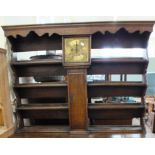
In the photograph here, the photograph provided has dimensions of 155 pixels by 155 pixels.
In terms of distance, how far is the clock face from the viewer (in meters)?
2.24

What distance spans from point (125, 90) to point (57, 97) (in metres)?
0.85

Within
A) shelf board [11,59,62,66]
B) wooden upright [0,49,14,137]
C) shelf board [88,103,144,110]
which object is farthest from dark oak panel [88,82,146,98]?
wooden upright [0,49,14,137]

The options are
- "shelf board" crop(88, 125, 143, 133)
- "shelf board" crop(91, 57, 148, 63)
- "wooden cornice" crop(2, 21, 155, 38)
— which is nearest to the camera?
"wooden cornice" crop(2, 21, 155, 38)

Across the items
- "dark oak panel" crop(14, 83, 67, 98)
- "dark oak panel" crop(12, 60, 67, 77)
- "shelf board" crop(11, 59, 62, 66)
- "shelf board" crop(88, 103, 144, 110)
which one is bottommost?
"shelf board" crop(88, 103, 144, 110)

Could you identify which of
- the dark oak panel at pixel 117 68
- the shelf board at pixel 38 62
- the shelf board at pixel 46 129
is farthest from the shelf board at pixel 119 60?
the shelf board at pixel 46 129

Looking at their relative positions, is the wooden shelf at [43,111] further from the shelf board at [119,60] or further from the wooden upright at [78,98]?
the shelf board at [119,60]

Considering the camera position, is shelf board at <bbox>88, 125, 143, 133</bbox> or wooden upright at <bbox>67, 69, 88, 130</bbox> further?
shelf board at <bbox>88, 125, 143, 133</bbox>

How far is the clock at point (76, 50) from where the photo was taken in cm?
224

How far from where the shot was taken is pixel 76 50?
2.25 meters

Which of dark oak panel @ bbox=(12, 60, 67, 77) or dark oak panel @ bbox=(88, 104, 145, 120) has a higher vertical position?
dark oak panel @ bbox=(12, 60, 67, 77)

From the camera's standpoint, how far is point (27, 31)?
2.29 meters

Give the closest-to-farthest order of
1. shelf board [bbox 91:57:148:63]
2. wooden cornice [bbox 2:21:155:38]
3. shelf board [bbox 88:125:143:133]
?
wooden cornice [bbox 2:21:155:38] → shelf board [bbox 91:57:148:63] → shelf board [bbox 88:125:143:133]

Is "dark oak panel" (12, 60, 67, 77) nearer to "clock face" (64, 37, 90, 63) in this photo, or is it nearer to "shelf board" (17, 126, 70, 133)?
"clock face" (64, 37, 90, 63)
